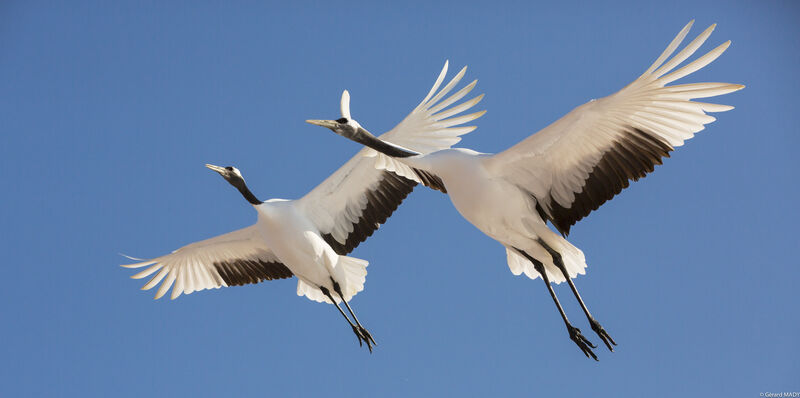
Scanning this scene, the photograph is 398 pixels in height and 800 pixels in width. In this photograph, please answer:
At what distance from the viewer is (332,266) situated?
10.8 meters

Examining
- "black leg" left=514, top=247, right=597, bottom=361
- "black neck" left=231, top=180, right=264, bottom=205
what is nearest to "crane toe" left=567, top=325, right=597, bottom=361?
"black leg" left=514, top=247, right=597, bottom=361

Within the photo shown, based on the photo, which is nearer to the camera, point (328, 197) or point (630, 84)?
point (630, 84)

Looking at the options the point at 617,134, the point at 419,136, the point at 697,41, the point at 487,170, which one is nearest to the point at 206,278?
the point at 419,136

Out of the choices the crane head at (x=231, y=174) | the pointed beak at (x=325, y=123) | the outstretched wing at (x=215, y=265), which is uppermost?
Answer: the crane head at (x=231, y=174)

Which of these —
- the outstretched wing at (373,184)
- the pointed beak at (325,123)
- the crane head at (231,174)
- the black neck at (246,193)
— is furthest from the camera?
the crane head at (231,174)

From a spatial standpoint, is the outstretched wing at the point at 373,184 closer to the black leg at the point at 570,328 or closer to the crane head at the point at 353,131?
the crane head at the point at 353,131

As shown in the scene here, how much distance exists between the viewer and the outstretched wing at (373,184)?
10.5 meters

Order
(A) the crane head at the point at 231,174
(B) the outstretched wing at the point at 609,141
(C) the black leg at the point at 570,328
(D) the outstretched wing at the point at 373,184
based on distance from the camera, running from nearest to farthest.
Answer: (B) the outstretched wing at the point at 609,141, (C) the black leg at the point at 570,328, (D) the outstretched wing at the point at 373,184, (A) the crane head at the point at 231,174

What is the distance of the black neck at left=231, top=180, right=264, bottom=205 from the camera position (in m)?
10.9

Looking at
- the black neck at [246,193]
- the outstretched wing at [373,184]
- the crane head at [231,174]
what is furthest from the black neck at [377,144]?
the crane head at [231,174]

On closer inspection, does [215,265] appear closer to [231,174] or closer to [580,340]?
[231,174]

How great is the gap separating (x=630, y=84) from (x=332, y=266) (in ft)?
15.2

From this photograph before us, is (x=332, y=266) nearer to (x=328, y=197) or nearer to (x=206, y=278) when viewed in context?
(x=328, y=197)

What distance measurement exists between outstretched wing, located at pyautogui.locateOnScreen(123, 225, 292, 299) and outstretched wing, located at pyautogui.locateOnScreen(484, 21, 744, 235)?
13.9 ft
